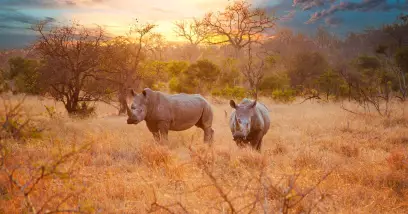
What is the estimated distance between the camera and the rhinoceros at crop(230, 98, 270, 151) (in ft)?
22.6

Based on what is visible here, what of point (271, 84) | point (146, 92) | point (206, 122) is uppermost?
point (146, 92)

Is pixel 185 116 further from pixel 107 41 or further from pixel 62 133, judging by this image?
pixel 107 41

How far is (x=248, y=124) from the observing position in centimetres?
698

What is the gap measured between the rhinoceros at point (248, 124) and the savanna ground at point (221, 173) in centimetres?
32

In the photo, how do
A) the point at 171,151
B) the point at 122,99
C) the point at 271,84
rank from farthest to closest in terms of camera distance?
the point at 271,84 < the point at 122,99 < the point at 171,151

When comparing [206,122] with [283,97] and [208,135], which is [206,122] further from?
[283,97]

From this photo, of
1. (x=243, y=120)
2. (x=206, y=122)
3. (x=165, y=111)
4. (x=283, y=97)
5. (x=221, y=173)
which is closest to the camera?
(x=221, y=173)

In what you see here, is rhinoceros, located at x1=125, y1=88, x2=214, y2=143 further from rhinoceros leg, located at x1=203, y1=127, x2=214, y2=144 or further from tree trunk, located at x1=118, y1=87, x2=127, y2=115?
tree trunk, located at x1=118, y1=87, x2=127, y2=115

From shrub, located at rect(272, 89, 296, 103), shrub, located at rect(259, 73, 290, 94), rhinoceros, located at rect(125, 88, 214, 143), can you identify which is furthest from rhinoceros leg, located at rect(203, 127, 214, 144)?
shrub, located at rect(259, 73, 290, 94)

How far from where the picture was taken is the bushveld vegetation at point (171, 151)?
13.2 ft

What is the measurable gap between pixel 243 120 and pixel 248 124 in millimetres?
124

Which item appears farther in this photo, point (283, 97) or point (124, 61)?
point (283, 97)

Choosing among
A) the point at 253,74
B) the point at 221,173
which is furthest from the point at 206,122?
the point at 253,74

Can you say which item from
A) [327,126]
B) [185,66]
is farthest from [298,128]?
[185,66]
